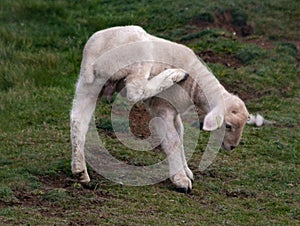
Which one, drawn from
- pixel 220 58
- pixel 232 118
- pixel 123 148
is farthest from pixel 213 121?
pixel 220 58

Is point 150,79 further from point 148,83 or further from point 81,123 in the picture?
point 81,123

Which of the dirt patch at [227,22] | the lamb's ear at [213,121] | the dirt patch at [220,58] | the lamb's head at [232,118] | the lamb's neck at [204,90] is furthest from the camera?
the dirt patch at [227,22]

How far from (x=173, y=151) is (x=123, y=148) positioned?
44.5 inches

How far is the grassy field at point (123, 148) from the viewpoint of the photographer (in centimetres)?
629

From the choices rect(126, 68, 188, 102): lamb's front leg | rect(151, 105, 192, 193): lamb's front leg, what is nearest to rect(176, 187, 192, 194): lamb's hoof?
rect(151, 105, 192, 193): lamb's front leg

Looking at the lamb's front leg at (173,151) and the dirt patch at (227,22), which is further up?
the lamb's front leg at (173,151)

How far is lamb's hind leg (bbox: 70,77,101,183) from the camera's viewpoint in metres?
6.80

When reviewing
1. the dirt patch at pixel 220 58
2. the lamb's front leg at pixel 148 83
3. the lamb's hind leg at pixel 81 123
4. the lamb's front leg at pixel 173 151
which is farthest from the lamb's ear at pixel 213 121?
the dirt patch at pixel 220 58

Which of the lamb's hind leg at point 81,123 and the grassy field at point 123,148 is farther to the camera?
the lamb's hind leg at point 81,123

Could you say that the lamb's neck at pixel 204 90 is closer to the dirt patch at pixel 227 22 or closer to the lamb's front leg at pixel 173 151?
the lamb's front leg at pixel 173 151

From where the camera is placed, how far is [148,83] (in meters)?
6.48

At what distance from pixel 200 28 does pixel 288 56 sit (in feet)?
5.11

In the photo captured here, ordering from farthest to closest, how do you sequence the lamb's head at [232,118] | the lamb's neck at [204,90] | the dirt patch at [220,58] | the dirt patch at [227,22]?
the dirt patch at [227,22] < the dirt patch at [220,58] < the lamb's neck at [204,90] < the lamb's head at [232,118]

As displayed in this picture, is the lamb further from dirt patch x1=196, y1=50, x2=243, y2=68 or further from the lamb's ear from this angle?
dirt patch x1=196, y1=50, x2=243, y2=68
